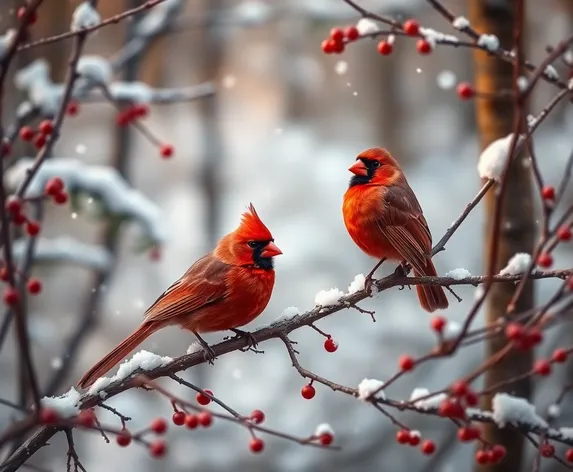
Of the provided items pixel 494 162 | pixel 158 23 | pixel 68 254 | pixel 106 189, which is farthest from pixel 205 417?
pixel 158 23

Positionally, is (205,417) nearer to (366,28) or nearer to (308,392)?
(308,392)

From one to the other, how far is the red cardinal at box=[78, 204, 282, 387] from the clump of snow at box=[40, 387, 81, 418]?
0.11m

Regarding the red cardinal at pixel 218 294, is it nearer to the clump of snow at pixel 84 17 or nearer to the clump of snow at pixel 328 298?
the clump of snow at pixel 328 298

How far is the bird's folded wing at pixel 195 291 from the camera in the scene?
140 centimetres

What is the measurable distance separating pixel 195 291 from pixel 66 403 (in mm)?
333

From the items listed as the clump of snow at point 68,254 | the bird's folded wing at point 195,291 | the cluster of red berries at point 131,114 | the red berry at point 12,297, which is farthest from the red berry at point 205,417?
the clump of snow at point 68,254

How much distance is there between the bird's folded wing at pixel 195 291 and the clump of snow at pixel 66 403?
21 centimetres

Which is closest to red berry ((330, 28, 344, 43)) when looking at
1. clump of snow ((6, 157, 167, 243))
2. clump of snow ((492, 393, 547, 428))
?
clump of snow ((492, 393, 547, 428))

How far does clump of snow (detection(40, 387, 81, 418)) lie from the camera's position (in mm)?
1106

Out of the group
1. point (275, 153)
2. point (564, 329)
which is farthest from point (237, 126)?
point (564, 329)

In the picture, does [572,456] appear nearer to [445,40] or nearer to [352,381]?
[445,40]

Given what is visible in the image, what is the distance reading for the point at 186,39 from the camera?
834cm

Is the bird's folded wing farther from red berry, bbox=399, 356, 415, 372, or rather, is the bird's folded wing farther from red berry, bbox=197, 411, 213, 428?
red berry, bbox=399, 356, 415, 372

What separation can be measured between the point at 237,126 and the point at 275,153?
0.66 m
